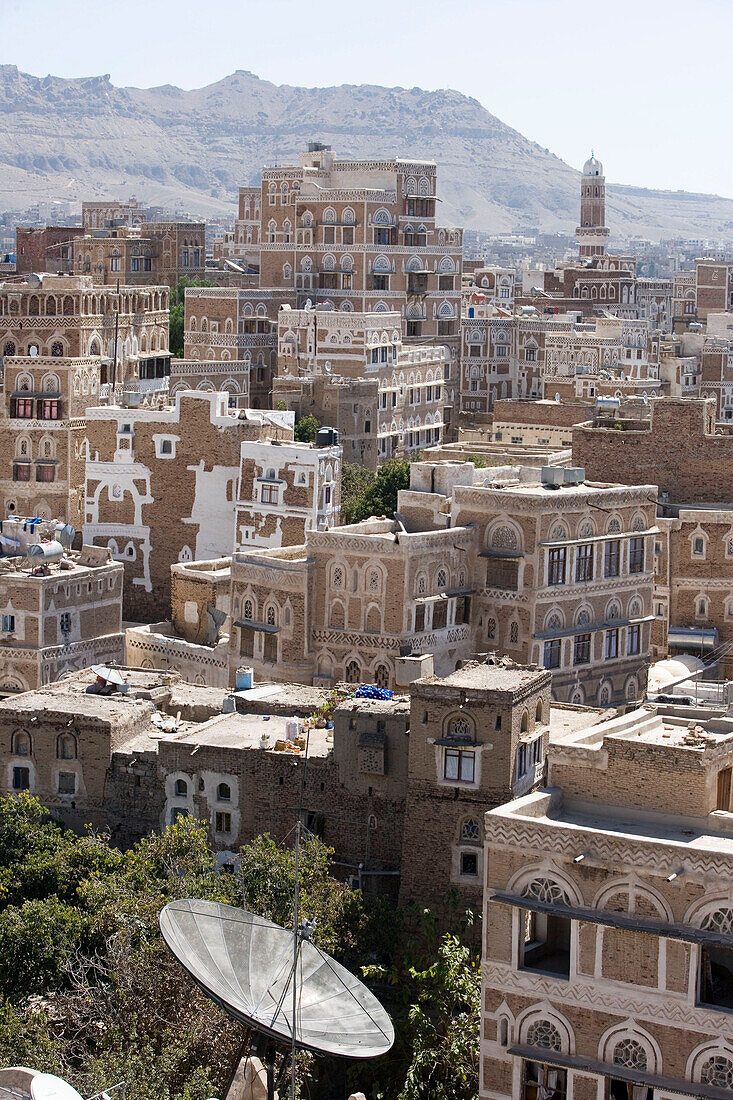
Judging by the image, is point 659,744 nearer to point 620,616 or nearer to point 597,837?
point 597,837

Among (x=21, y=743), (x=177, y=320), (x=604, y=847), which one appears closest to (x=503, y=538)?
(x=21, y=743)

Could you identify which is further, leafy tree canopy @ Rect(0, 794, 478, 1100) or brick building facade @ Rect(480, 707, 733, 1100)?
leafy tree canopy @ Rect(0, 794, 478, 1100)

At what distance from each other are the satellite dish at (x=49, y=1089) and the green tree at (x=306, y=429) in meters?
58.6

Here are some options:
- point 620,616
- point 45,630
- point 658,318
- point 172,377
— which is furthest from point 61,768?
point 658,318

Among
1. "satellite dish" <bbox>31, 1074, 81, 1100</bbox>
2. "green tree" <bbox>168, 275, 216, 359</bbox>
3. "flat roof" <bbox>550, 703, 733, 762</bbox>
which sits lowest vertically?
"satellite dish" <bbox>31, 1074, 81, 1100</bbox>

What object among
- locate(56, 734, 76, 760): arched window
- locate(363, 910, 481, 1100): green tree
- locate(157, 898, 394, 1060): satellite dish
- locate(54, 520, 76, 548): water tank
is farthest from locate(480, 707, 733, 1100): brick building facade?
locate(54, 520, 76, 548): water tank

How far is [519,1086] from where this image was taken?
30.9 metres

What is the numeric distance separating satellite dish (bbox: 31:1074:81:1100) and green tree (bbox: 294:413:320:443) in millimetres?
58608

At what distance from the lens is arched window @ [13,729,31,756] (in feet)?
148

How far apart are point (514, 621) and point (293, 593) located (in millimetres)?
6295

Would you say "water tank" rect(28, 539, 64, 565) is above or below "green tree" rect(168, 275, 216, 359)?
below

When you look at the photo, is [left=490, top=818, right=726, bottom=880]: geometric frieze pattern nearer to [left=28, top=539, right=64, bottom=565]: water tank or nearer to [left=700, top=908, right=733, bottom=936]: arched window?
[left=700, top=908, right=733, bottom=936]: arched window

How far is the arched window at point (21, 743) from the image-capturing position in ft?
148

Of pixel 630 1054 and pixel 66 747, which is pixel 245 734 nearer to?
pixel 66 747
